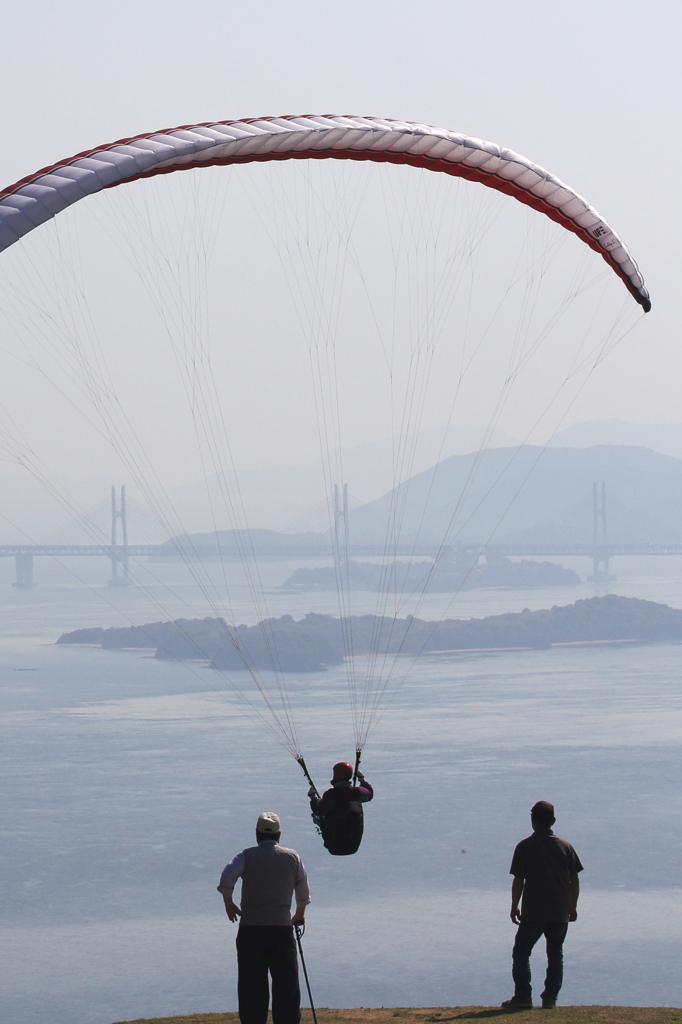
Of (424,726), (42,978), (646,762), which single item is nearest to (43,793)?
(42,978)

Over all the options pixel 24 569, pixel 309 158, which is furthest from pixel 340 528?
pixel 309 158

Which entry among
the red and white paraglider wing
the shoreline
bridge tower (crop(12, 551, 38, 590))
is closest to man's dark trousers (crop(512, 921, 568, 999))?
the shoreline

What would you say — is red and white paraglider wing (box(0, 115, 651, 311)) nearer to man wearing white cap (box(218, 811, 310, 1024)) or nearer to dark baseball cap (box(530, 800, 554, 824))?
man wearing white cap (box(218, 811, 310, 1024))

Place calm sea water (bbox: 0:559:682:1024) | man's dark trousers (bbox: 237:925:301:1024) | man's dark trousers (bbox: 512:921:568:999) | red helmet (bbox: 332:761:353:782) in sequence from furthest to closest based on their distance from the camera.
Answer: calm sea water (bbox: 0:559:682:1024)
red helmet (bbox: 332:761:353:782)
man's dark trousers (bbox: 512:921:568:999)
man's dark trousers (bbox: 237:925:301:1024)

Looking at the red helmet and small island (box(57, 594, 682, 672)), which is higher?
the red helmet

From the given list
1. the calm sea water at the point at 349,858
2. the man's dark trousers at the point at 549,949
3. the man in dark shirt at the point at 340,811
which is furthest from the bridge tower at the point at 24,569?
the man's dark trousers at the point at 549,949
